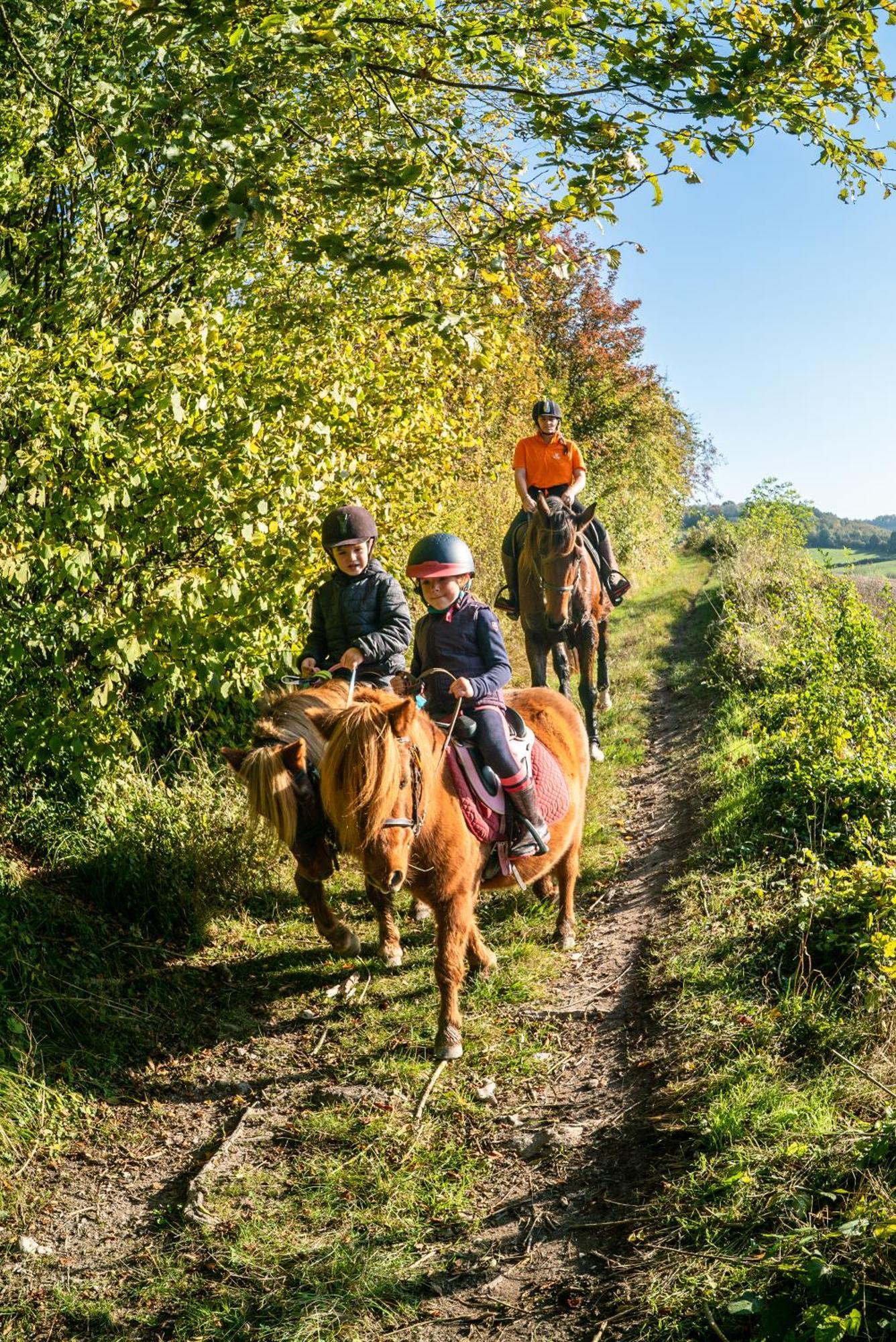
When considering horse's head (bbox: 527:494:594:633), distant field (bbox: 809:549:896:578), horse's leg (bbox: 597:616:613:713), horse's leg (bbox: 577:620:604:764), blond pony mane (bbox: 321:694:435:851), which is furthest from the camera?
distant field (bbox: 809:549:896:578)

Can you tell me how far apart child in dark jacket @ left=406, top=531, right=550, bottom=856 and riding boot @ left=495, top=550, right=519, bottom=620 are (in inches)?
198

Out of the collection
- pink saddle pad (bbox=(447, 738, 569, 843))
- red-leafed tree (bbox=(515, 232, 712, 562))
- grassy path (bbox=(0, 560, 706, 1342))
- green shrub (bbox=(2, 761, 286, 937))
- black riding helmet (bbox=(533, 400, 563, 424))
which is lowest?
grassy path (bbox=(0, 560, 706, 1342))

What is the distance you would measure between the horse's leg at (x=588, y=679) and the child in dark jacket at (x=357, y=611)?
3952mm

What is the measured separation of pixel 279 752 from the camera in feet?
17.1

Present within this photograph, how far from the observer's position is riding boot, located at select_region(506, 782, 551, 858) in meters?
5.32

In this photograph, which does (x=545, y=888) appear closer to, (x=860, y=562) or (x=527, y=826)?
(x=527, y=826)

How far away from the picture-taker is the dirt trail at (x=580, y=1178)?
3.19 metres

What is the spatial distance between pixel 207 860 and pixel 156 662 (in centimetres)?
164

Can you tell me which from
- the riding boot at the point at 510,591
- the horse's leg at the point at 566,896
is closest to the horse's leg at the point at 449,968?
the horse's leg at the point at 566,896

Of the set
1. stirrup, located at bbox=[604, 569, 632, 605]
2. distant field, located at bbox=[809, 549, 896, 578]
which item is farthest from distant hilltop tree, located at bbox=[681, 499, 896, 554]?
stirrup, located at bbox=[604, 569, 632, 605]

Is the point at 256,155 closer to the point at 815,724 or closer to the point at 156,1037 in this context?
the point at 156,1037

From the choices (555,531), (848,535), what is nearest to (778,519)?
(555,531)

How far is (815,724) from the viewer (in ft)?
24.2

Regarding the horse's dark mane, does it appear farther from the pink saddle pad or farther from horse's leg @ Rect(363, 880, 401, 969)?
horse's leg @ Rect(363, 880, 401, 969)
